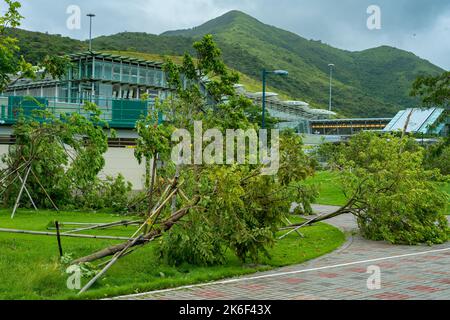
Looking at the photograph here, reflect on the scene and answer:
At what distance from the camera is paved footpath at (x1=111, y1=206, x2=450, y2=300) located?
930 cm

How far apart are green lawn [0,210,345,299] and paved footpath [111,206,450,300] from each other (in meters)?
0.41

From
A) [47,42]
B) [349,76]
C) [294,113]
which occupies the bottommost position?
[294,113]

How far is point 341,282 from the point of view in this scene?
34.4 ft

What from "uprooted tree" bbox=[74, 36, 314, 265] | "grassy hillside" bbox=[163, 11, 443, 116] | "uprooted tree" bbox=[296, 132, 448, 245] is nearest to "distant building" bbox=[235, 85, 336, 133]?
"grassy hillside" bbox=[163, 11, 443, 116]

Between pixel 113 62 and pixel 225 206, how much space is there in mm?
39373

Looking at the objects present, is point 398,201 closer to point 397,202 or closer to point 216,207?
point 397,202

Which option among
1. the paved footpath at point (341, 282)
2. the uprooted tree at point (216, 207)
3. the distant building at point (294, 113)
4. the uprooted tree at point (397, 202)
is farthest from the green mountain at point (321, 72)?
the paved footpath at point (341, 282)

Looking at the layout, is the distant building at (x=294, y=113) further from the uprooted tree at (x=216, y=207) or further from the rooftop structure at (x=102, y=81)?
Answer: the uprooted tree at (x=216, y=207)

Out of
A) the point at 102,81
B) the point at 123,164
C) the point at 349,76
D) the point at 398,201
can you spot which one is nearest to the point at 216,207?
the point at 398,201

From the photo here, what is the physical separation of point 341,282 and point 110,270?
14.0ft

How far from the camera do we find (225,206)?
461 inches

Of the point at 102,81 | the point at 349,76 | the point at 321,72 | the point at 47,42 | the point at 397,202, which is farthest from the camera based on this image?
the point at 321,72

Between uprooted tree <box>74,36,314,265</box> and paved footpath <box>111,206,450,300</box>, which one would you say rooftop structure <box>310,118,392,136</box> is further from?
paved footpath <box>111,206,450,300</box>
